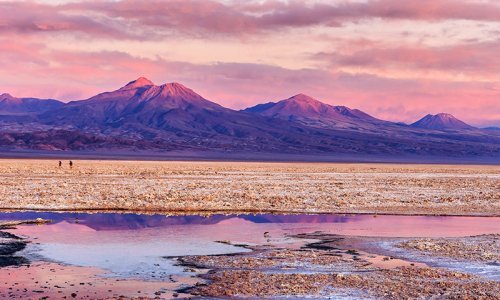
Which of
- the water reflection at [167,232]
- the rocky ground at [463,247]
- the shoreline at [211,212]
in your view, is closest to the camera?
the water reflection at [167,232]

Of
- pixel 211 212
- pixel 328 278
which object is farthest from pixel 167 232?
pixel 328 278

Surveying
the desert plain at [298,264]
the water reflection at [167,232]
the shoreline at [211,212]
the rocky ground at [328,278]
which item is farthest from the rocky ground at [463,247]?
the shoreline at [211,212]

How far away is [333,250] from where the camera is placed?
67.3 ft

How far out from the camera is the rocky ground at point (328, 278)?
14.6 meters

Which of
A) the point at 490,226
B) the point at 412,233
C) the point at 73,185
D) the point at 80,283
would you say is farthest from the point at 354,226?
the point at 73,185

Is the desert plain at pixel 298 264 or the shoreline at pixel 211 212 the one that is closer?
the desert plain at pixel 298 264

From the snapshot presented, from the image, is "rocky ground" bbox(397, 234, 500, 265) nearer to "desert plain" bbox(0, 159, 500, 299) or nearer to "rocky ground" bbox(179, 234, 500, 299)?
"desert plain" bbox(0, 159, 500, 299)

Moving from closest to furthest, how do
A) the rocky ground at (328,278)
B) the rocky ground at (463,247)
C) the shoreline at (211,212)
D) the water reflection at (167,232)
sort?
1. the rocky ground at (328,278)
2. the water reflection at (167,232)
3. the rocky ground at (463,247)
4. the shoreline at (211,212)

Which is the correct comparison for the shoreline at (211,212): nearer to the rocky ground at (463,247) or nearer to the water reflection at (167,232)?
the water reflection at (167,232)

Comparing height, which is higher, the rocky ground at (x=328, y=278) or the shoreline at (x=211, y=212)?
the shoreline at (x=211, y=212)

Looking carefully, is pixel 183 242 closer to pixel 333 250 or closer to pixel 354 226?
pixel 333 250

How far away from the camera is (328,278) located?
52.3 ft

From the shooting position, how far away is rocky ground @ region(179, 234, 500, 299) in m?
14.6

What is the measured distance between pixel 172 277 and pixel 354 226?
12.8 metres
